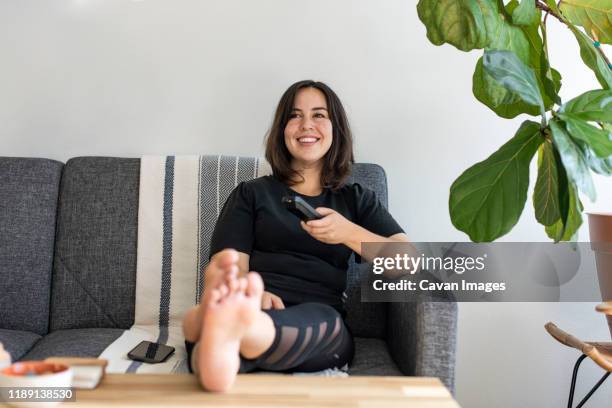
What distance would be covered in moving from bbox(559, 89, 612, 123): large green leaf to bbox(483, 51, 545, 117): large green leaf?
11cm

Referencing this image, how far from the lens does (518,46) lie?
5.68ft

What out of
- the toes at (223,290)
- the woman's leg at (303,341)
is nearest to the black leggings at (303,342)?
the woman's leg at (303,341)

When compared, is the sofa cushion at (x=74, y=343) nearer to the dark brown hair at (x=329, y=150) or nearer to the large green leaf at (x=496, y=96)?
the dark brown hair at (x=329, y=150)

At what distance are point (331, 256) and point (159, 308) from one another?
57 cm

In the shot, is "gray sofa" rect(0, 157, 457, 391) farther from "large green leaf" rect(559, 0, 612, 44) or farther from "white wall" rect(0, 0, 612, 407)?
"large green leaf" rect(559, 0, 612, 44)

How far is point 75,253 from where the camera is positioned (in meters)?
2.08

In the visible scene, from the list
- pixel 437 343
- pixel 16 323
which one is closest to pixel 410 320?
pixel 437 343

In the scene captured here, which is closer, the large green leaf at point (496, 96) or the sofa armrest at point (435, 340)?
the sofa armrest at point (435, 340)

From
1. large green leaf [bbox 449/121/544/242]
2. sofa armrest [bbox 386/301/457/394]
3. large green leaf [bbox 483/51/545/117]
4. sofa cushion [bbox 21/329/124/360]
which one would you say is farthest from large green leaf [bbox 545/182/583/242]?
sofa cushion [bbox 21/329/124/360]

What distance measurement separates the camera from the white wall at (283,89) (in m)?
2.32

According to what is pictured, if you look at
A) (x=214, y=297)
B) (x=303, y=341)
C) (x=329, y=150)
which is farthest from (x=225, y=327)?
(x=329, y=150)

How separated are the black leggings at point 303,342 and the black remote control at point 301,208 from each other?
288 millimetres

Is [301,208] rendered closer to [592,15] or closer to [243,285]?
[243,285]

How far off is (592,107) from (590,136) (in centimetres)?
14
